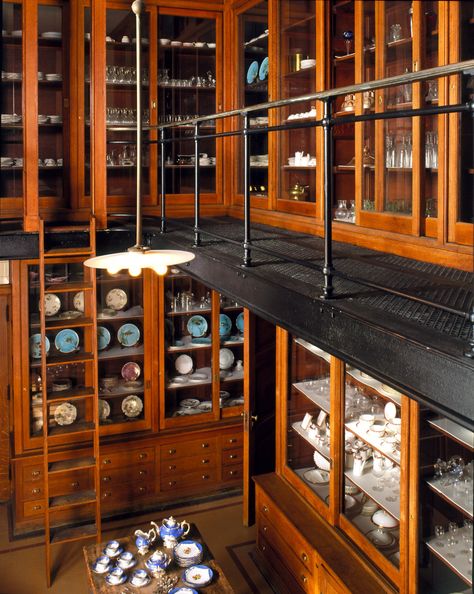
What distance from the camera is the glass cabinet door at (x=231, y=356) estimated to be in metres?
6.23

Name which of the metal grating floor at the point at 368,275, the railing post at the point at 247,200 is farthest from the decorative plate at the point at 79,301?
the railing post at the point at 247,200

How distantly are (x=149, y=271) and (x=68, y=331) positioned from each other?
2.68ft

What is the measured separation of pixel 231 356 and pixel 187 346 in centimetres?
48

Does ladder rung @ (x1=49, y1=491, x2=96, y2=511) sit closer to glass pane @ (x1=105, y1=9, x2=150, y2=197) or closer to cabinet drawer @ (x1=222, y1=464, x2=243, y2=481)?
cabinet drawer @ (x1=222, y1=464, x2=243, y2=481)

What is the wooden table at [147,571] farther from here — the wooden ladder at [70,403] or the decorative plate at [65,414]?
the decorative plate at [65,414]

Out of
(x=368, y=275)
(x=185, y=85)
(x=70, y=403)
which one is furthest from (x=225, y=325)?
(x=368, y=275)

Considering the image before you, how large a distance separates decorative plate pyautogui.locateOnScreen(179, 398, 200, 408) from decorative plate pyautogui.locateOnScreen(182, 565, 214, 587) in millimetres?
2069

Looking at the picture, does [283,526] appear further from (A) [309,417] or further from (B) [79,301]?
(B) [79,301]

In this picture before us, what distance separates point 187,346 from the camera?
6078mm

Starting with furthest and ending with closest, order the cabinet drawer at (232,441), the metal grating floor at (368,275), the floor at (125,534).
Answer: the cabinet drawer at (232,441)
the floor at (125,534)
the metal grating floor at (368,275)

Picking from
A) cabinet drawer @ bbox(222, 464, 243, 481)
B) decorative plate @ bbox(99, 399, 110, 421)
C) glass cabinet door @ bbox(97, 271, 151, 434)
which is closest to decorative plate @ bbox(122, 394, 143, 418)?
glass cabinet door @ bbox(97, 271, 151, 434)

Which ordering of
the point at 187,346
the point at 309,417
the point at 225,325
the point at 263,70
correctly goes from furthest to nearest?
the point at 225,325
the point at 187,346
the point at 263,70
the point at 309,417

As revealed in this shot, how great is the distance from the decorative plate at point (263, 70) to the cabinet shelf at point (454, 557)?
3510 millimetres

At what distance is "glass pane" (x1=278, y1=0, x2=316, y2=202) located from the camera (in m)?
4.63
